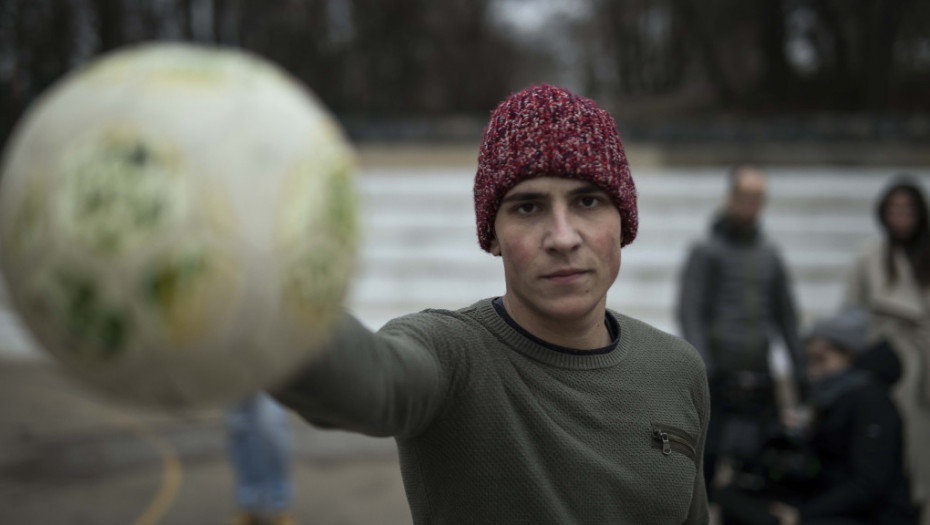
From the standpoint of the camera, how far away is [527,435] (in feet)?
3.76

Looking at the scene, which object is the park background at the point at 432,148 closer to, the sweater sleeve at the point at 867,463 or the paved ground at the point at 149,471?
the paved ground at the point at 149,471

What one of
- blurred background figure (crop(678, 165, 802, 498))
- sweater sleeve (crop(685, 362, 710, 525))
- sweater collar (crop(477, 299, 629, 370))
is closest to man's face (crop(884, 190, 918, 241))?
blurred background figure (crop(678, 165, 802, 498))

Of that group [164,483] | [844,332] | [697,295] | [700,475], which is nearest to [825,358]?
[844,332]

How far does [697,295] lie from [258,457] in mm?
2322

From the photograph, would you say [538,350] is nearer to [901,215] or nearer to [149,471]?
[901,215]

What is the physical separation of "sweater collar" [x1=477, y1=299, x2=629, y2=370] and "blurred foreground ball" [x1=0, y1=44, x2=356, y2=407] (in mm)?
518

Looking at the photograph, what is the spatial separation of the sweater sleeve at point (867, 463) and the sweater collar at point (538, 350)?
6.15 feet

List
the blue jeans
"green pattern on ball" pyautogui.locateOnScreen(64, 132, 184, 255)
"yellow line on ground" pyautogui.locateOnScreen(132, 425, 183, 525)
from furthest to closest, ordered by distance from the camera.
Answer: "yellow line on ground" pyautogui.locateOnScreen(132, 425, 183, 525) < the blue jeans < "green pattern on ball" pyautogui.locateOnScreen(64, 132, 184, 255)

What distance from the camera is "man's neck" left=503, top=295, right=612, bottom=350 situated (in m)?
1.22

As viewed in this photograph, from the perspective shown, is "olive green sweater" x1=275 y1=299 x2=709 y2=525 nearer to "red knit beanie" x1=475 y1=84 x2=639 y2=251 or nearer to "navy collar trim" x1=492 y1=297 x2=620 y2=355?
"navy collar trim" x1=492 y1=297 x2=620 y2=355

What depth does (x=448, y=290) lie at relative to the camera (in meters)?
9.75

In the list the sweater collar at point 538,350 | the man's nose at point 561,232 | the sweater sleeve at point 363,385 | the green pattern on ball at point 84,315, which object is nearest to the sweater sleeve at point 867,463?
the sweater collar at point 538,350

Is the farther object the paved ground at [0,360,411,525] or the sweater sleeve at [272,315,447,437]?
the paved ground at [0,360,411,525]

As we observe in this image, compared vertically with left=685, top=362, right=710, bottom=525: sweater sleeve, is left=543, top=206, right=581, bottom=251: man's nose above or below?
above
